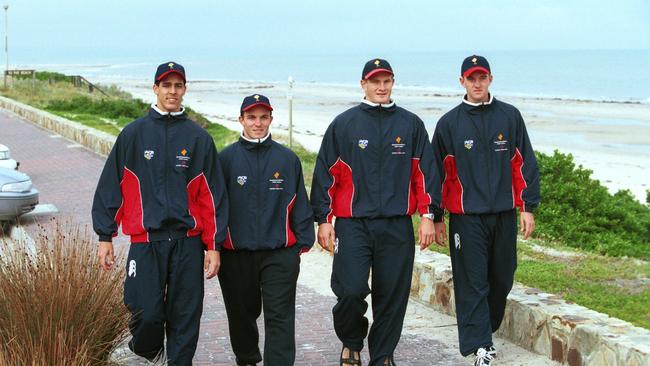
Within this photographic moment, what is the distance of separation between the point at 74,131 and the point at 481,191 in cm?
1590

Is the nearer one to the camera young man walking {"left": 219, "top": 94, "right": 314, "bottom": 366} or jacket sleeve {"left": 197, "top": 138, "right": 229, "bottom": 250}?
jacket sleeve {"left": 197, "top": 138, "right": 229, "bottom": 250}

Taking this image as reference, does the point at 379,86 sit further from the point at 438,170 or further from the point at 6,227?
the point at 6,227

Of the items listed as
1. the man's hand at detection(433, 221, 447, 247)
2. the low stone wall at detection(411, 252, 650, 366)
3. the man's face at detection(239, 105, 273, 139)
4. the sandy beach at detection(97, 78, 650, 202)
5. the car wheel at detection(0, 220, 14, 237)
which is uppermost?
the man's face at detection(239, 105, 273, 139)

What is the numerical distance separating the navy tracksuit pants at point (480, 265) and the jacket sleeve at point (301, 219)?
40.7 inches

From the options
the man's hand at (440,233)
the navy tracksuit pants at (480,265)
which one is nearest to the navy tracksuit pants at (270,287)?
the man's hand at (440,233)

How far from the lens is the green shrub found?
10.7 m

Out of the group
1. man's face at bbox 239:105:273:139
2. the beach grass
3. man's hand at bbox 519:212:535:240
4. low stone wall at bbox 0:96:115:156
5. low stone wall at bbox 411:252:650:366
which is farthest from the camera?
low stone wall at bbox 0:96:115:156

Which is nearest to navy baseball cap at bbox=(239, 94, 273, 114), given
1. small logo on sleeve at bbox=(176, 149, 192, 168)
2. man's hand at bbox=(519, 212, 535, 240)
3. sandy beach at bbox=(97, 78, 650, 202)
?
small logo on sleeve at bbox=(176, 149, 192, 168)

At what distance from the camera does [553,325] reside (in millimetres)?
5848

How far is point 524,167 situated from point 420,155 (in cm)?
73

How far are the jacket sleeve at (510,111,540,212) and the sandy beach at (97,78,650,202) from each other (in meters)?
15.5

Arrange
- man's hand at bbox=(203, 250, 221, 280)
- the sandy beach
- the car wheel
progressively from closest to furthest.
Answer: man's hand at bbox=(203, 250, 221, 280)
the car wheel
the sandy beach

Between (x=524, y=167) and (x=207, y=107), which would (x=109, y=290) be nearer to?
(x=524, y=167)

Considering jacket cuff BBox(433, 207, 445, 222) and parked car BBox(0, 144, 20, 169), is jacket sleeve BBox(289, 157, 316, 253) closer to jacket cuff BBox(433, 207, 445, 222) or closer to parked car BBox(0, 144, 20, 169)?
jacket cuff BBox(433, 207, 445, 222)
